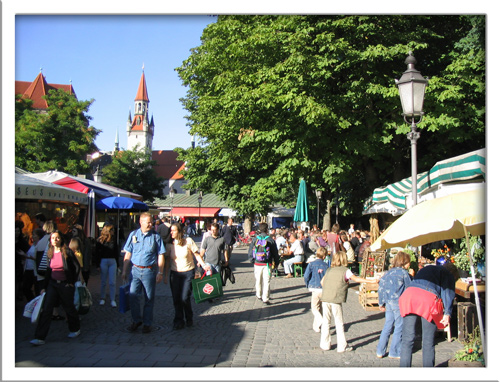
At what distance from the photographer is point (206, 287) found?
27.8 feet

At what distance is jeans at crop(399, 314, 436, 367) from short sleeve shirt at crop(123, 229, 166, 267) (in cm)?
389

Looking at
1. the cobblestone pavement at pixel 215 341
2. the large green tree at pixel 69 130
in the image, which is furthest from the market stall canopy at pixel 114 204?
the large green tree at pixel 69 130

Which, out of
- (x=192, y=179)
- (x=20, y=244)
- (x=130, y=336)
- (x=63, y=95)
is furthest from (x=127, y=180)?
(x=130, y=336)

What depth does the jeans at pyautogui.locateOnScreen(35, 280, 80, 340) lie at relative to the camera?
21.4 feet

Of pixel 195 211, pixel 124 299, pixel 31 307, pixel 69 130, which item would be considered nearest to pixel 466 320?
pixel 124 299

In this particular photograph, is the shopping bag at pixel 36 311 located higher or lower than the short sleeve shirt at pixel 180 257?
lower

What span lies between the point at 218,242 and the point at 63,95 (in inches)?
1014

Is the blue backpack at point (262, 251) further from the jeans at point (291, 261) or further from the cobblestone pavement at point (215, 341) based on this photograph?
the jeans at point (291, 261)

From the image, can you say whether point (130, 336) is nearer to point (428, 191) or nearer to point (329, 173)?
point (428, 191)

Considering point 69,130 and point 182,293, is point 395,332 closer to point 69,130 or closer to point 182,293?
point 182,293

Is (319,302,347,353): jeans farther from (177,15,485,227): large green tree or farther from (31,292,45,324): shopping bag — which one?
Result: (177,15,485,227): large green tree

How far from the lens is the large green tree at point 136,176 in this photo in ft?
156

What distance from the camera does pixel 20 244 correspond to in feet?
31.3

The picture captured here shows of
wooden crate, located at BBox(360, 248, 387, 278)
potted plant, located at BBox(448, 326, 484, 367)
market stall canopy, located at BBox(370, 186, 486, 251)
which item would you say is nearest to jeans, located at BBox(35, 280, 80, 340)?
market stall canopy, located at BBox(370, 186, 486, 251)
